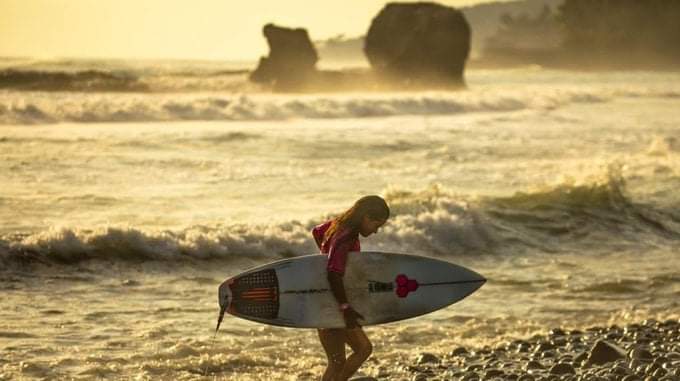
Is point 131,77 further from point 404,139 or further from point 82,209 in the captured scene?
point 82,209

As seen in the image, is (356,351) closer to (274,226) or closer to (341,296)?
(341,296)

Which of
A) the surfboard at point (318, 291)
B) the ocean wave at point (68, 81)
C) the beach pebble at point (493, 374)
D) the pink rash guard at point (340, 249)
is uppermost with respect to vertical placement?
the pink rash guard at point (340, 249)

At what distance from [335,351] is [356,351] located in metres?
0.12

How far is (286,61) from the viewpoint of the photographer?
52812 mm

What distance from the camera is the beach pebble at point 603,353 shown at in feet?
23.6

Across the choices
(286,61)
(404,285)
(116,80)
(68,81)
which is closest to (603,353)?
(404,285)

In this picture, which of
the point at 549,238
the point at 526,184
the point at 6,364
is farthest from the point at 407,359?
the point at 526,184

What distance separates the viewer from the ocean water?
314 inches

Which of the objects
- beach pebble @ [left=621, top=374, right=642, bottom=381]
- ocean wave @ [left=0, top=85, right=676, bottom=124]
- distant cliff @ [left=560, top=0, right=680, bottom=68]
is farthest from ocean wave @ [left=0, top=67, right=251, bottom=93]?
distant cliff @ [left=560, top=0, right=680, bottom=68]

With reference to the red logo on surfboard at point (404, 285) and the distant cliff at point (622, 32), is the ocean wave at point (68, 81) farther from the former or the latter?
the distant cliff at point (622, 32)

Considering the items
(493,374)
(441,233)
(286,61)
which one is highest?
(286,61)

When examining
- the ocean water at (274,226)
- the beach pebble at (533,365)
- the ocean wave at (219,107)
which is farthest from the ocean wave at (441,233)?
the ocean wave at (219,107)

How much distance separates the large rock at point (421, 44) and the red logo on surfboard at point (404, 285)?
50683 millimetres

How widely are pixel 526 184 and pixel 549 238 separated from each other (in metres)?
4.33
